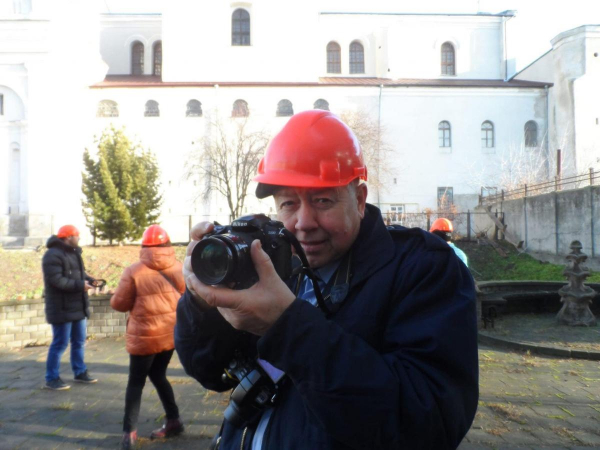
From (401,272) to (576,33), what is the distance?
45249 mm

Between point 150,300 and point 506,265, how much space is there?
797 inches

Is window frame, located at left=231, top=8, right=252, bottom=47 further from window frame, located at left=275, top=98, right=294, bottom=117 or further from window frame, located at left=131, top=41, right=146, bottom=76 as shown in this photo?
window frame, located at left=131, top=41, right=146, bottom=76

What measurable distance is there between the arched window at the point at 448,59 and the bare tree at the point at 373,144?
10774mm

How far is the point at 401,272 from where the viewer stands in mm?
1606

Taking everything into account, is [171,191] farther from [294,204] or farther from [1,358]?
[294,204]

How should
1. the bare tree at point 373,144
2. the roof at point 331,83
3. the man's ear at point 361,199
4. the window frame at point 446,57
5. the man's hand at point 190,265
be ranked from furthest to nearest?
1. the window frame at point 446,57
2. the roof at point 331,83
3. the bare tree at point 373,144
4. the man's ear at point 361,199
5. the man's hand at point 190,265

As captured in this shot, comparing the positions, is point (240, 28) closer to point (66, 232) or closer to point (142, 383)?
point (66, 232)

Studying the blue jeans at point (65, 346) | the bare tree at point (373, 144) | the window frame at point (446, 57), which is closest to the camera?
the blue jeans at point (65, 346)

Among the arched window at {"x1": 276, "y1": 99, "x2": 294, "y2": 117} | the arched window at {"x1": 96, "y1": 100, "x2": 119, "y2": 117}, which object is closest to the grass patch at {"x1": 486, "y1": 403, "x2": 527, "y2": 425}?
the arched window at {"x1": 276, "y1": 99, "x2": 294, "y2": 117}

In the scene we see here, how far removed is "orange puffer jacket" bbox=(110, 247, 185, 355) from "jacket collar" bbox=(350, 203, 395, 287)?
3.67 m

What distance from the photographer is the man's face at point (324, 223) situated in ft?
5.82

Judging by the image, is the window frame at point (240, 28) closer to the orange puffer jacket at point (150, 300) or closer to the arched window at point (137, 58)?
the arched window at point (137, 58)

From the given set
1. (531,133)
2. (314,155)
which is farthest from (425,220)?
(314,155)

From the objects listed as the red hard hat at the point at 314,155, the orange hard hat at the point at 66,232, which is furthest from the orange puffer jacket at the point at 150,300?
the red hard hat at the point at 314,155
